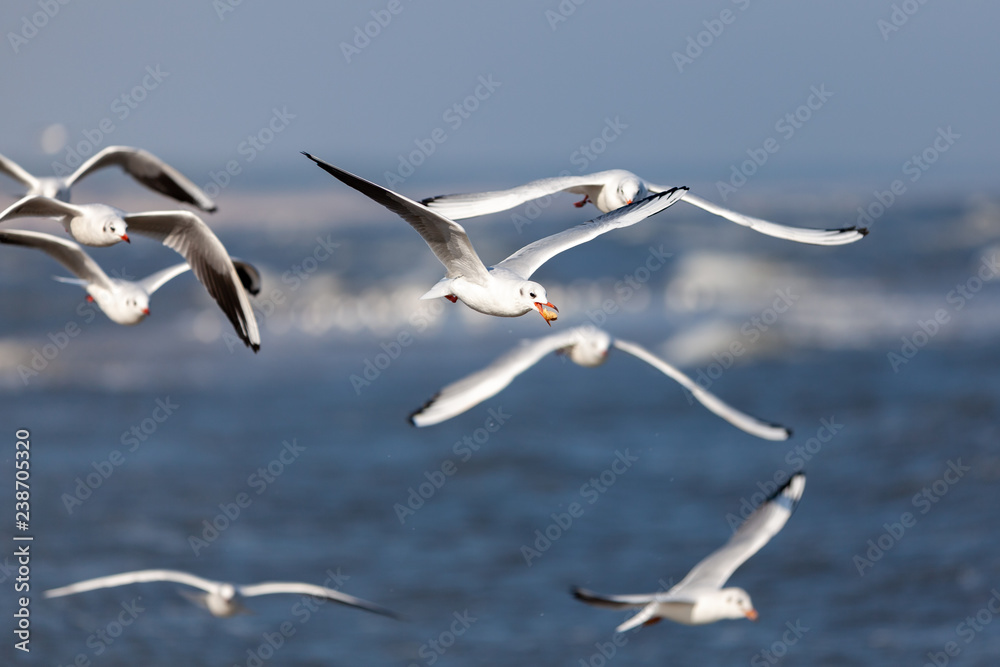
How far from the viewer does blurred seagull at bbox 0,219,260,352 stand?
6.92 meters

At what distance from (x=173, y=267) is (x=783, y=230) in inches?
142

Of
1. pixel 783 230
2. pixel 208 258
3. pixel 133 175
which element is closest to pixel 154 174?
pixel 133 175

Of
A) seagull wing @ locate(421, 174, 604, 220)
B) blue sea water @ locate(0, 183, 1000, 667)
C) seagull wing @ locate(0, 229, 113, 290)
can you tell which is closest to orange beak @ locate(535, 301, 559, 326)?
seagull wing @ locate(421, 174, 604, 220)

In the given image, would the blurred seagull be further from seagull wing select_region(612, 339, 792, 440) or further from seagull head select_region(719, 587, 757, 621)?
seagull head select_region(719, 587, 757, 621)

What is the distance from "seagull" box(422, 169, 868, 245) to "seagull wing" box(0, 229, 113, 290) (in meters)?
2.23

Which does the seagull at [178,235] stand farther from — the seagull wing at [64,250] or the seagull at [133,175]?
the seagull at [133,175]

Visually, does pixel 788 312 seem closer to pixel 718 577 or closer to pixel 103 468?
pixel 103 468

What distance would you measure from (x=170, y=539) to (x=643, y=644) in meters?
5.98

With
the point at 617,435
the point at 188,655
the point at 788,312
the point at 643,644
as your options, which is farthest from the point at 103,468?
the point at 788,312

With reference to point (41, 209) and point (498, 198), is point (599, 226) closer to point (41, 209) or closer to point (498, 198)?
point (498, 198)

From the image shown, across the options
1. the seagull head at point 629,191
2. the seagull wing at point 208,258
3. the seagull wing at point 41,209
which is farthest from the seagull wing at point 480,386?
the seagull wing at point 41,209

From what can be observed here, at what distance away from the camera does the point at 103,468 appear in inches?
654

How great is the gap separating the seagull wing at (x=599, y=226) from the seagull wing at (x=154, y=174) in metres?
3.02

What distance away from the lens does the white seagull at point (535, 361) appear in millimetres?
7751
